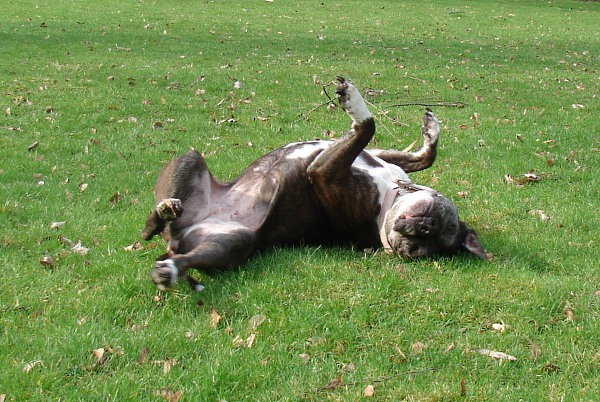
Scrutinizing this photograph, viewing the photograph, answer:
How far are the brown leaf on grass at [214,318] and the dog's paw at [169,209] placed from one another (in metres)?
0.93

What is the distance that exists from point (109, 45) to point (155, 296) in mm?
12928

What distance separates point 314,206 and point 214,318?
1711 mm

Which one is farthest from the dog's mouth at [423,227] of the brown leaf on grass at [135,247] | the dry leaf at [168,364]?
the dry leaf at [168,364]

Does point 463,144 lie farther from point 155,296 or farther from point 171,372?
point 171,372

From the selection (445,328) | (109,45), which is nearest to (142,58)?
(109,45)

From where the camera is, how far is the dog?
5430 millimetres

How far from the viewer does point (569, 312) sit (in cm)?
460

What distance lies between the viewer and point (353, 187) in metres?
5.82

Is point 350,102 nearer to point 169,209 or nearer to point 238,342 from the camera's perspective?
point 169,209

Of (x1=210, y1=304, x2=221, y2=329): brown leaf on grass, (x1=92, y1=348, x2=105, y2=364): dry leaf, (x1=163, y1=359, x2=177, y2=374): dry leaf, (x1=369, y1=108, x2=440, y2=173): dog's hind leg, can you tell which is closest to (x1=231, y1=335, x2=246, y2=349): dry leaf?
(x1=210, y1=304, x2=221, y2=329): brown leaf on grass

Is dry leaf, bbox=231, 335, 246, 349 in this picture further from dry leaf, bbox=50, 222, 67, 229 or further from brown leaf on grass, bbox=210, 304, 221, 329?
dry leaf, bbox=50, 222, 67, 229

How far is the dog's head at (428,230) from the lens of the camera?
213 inches

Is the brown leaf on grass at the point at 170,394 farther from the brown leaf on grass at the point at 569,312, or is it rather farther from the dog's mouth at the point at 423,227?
the brown leaf on grass at the point at 569,312

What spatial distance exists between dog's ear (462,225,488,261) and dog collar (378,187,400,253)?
0.61 metres
